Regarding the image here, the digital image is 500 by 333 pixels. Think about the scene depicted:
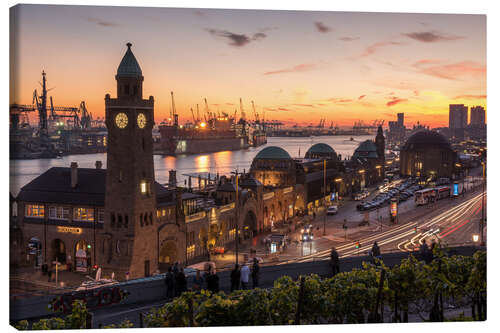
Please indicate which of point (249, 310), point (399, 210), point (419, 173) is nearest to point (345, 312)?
point (249, 310)

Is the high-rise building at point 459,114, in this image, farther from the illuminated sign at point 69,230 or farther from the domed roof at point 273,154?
the domed roof at point 273,154

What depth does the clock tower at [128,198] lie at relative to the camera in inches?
1027

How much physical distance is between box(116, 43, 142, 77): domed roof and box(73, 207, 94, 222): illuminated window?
8596mm

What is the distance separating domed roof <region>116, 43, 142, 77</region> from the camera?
22695 millimetres

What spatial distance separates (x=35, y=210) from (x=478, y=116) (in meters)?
23.2

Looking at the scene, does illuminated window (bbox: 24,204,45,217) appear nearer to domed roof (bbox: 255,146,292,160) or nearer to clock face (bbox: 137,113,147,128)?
clock face (bbox: 137,113,147,128)

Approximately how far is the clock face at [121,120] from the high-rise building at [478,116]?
15.1 metres

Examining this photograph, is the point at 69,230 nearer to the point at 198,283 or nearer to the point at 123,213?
the point at 123,213

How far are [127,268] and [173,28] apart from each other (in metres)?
13.4

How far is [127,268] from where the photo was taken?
1022 inches

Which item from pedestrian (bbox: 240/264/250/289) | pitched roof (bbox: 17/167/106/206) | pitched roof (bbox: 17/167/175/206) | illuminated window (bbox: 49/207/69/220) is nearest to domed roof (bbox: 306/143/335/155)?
pitched roof (bbox: 17/167/175/206)

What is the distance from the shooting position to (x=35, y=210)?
30.2 m

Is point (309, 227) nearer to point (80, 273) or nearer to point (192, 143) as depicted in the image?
point (80, 273)

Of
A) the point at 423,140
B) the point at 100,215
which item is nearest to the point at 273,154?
the point at 100,215
